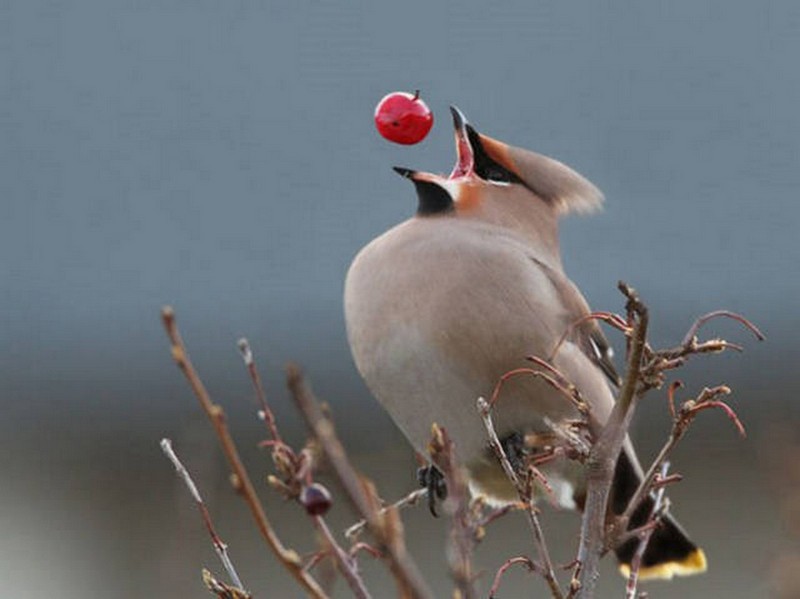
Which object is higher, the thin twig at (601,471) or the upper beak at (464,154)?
the upper beak at (464,154)

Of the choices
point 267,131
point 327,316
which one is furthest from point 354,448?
point 267,131

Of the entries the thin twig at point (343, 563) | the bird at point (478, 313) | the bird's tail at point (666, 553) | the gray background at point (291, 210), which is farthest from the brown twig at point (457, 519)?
the gray background at point (291, 210)

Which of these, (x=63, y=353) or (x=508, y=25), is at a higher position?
(x=508, y=25)

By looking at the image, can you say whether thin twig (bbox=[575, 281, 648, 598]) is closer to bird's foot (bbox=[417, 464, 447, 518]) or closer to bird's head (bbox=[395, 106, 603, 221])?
bird's foot (bbox=[417, 464, 447, 518])

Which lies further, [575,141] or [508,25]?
[508,25]

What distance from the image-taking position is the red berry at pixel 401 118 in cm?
356

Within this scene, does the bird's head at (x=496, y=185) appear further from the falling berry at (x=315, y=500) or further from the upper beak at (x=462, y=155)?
the falling berry at (x=315, y=500)

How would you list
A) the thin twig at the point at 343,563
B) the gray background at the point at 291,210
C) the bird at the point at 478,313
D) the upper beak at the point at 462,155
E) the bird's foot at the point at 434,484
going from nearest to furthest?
the thin twig at the point at 343,563, the bird at the point at 478,313, the bird's foot at the point at 434,484, the upper beak at the point at 462,155, the gray background at the point at 291,210

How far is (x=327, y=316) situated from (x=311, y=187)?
4.04 ft

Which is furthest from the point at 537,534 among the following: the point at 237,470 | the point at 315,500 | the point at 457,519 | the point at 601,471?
the point at 237,470

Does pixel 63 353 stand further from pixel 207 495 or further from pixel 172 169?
pixel 207 495

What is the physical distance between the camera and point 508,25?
1233 cm

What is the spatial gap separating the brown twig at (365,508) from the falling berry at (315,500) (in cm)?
13

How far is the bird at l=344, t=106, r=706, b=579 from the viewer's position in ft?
12.6
